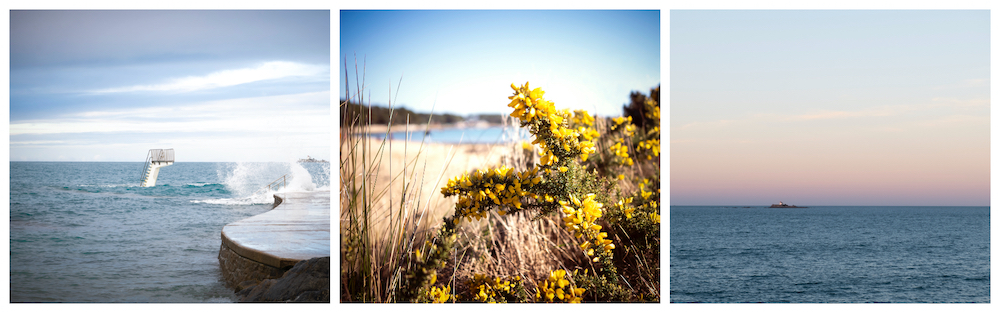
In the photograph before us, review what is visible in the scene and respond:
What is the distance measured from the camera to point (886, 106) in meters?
3.71

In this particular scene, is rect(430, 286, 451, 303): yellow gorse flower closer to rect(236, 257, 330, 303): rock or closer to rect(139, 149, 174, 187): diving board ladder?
rect(236, 257, 330, 303): rock

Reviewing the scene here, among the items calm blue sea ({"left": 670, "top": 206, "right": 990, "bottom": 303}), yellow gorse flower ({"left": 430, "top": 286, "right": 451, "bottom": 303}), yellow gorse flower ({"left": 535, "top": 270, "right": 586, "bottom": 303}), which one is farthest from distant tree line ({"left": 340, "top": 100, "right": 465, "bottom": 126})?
calm blue sea ({"left": 670, "top": 206, "right": 990, "bottom": 303})

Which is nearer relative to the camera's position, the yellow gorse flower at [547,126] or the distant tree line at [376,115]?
the yellow gorse flower at [547,126]

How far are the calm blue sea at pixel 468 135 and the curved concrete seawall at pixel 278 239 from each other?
450 mm

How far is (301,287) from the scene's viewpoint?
232 cm

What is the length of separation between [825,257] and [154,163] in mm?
30777

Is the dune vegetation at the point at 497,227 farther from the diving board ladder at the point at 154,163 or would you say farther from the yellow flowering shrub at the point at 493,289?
the diving board ladder at the point at 154,163

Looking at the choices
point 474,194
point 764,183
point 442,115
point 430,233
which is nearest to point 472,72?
point 442,115

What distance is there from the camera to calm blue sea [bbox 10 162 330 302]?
225cm

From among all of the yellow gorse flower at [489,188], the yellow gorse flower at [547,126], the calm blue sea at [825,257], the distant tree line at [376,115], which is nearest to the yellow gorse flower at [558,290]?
the yellow gorse flower at [489,188]

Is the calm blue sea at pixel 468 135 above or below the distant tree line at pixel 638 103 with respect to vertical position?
below

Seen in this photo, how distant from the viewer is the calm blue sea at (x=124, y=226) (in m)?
2.25
